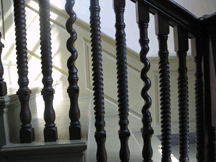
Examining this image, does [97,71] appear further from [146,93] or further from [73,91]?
[146,93]

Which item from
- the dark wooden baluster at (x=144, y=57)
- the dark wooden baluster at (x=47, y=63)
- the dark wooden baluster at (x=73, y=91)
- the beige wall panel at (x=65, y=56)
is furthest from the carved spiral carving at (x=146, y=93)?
the beige wall panel at (x=65, y=56)

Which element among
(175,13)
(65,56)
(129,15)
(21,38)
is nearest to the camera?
(21,38)

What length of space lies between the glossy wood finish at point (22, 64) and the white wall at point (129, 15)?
5.31 feet

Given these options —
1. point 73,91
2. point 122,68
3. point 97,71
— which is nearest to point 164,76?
point 122,68

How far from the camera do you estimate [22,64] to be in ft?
2.61

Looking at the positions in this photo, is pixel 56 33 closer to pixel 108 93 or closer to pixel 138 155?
pixel 108 93

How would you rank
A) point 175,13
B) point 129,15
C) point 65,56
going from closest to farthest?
point 175,13 → point 65,56 → point 129,15

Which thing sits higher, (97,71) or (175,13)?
(175,13)

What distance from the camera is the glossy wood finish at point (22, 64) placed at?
78cm

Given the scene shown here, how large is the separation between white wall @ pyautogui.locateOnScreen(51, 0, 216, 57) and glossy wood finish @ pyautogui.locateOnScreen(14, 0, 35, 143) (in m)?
1.62

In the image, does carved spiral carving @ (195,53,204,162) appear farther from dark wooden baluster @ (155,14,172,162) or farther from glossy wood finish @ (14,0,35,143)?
glossy wood finish @ (14,0,35,143)

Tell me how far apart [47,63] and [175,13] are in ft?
1.99

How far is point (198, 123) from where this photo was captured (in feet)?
3.16

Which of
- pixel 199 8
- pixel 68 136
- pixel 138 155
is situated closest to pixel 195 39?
pixel 138 155
